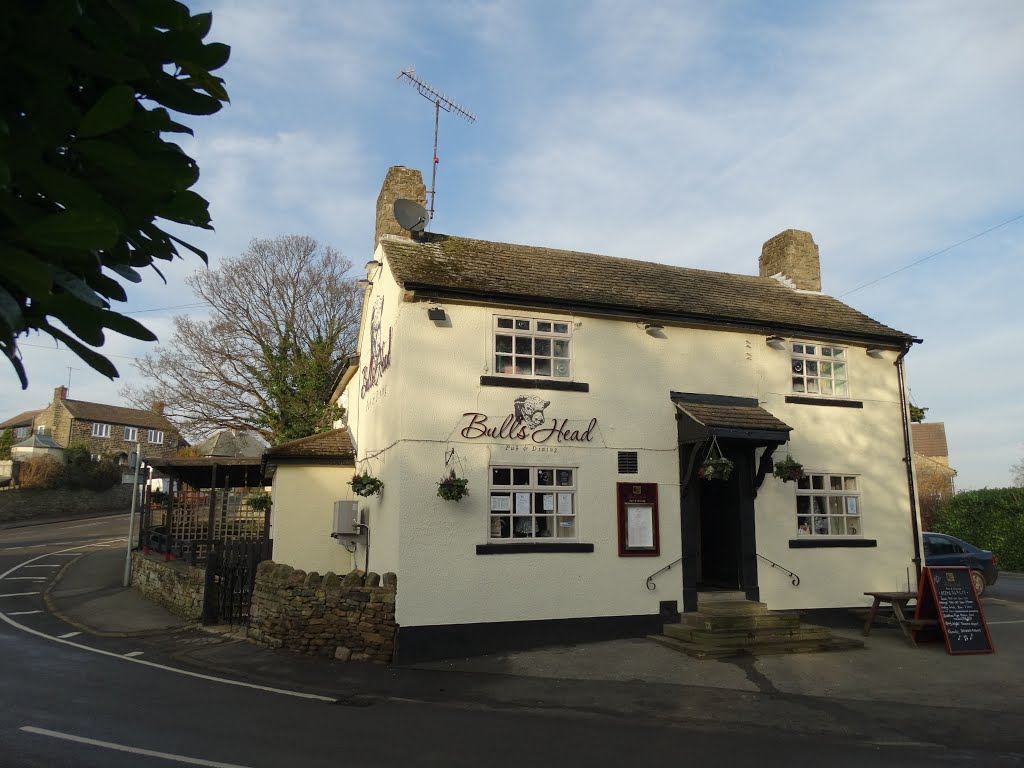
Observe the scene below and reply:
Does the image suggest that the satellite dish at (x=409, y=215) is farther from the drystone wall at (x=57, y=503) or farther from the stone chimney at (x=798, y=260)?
the drystone wall at (x=57, y=503)

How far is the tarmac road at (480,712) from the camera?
23.0ft

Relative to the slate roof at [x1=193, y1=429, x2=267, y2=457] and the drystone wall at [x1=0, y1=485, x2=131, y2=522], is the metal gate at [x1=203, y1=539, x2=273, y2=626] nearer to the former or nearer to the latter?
the slate roof at [x1=193, y1=429, x2=267, y2=457]

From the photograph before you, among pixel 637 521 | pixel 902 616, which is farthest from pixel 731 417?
pixel 902 616

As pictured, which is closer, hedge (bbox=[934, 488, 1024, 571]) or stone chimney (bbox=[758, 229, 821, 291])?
stone chimney (bbox=[758, 229, 821, 291])

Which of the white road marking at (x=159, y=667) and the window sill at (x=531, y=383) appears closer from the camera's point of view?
the white road marking at (x=159, y=667)

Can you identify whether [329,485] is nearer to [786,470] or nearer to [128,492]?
[786,470]

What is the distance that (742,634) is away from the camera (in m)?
12.0

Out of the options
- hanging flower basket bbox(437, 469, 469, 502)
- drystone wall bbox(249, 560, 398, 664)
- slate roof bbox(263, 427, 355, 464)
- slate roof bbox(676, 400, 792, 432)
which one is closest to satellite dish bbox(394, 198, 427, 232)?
slate roof bbox(263, 427, 355, 464)

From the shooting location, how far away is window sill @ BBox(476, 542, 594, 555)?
11852 mm

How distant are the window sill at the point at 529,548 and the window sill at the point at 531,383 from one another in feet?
8.61

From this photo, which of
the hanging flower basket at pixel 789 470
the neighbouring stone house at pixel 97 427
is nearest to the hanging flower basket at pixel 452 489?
the hanging flower basket at pixel 789 470

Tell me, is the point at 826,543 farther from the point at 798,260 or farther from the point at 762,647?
the point at 798,260

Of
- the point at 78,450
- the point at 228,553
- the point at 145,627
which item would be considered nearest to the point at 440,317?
the point at 228,553

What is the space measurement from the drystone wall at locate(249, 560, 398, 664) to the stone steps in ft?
14.7
